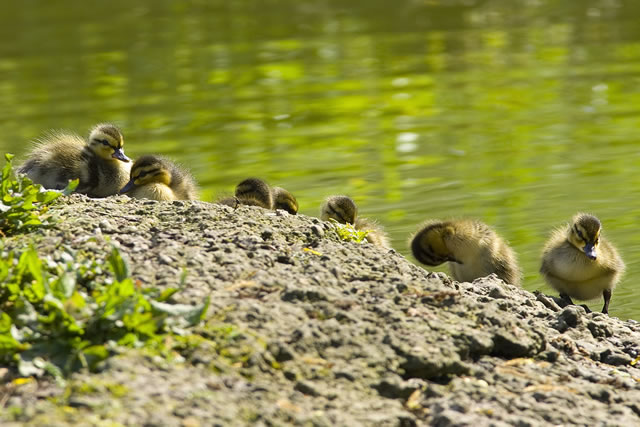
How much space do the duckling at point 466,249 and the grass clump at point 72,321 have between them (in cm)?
312

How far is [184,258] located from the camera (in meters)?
4.75

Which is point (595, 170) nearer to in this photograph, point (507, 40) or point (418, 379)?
point (418, 379)

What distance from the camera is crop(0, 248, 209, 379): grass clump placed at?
3826mm

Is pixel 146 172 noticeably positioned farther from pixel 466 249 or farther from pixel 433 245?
pixel 466 249

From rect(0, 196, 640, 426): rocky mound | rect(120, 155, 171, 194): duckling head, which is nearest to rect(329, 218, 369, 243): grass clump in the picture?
rect(0, 196, 640, 426): rocky mound

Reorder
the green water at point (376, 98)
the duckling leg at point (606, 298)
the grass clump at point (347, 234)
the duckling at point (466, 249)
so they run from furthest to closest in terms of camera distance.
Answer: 1. the green water at point (376, 98)
2. the duckling at point (466, 249)
3. the duckling leg at point (606, 298)
4. the grass clump at point (347, 234)

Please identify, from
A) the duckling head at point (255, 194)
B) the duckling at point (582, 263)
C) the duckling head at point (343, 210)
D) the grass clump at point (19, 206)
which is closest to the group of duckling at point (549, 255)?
the duckling at point (582, 263)

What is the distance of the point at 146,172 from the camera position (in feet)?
23.2

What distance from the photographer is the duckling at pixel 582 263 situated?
259 inches

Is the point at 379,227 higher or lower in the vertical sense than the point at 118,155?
lower

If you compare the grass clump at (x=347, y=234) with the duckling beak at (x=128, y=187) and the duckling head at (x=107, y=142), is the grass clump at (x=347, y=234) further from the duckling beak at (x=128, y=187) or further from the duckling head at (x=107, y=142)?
the duckling head at (x=107, y=142)

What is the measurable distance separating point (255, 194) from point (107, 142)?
42.3 inches

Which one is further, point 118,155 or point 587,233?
point 118,155

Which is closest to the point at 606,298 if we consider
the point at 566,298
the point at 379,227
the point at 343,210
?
the point at 566,298
